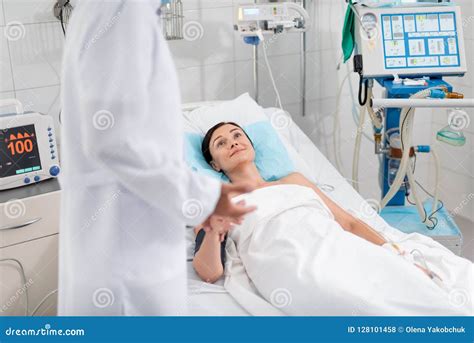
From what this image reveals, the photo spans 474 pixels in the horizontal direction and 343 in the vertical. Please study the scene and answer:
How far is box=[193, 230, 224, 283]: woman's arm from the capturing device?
168 cm

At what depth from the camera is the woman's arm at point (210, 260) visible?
1.68 m

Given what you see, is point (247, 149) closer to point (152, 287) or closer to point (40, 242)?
point (40, 242)

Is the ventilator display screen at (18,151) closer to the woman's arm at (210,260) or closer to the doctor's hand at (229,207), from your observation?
the woman's arm at (210,260)

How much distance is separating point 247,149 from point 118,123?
3.10ft

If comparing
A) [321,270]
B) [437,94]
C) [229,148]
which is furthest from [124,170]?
[437,94]

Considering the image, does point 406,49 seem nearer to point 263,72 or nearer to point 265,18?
point 265,18

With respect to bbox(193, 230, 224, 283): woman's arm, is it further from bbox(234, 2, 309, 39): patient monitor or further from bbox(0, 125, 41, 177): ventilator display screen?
bbox(234, 2, 309, 39): patient monitor

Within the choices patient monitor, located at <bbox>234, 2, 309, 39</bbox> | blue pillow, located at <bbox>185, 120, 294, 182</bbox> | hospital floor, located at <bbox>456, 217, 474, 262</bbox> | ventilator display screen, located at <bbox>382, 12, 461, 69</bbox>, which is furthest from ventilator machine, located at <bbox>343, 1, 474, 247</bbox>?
hospital floor, located at <bbox>456, 217, 474, 262</bbox>

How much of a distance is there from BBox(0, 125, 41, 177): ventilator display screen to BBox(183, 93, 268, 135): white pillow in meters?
0.52

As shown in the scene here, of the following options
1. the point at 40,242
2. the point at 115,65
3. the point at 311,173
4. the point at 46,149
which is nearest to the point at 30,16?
the point at 46,149

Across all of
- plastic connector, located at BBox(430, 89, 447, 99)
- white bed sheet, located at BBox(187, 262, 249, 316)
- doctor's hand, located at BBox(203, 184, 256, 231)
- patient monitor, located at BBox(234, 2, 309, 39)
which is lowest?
white bed sheet, located at BBox(187, 262, 249, 316)

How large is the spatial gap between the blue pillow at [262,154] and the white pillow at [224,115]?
5 centimetres

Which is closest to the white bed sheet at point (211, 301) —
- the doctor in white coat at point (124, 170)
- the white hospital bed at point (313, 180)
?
the white hospital bed at point (313, 180)

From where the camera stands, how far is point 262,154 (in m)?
2.15
